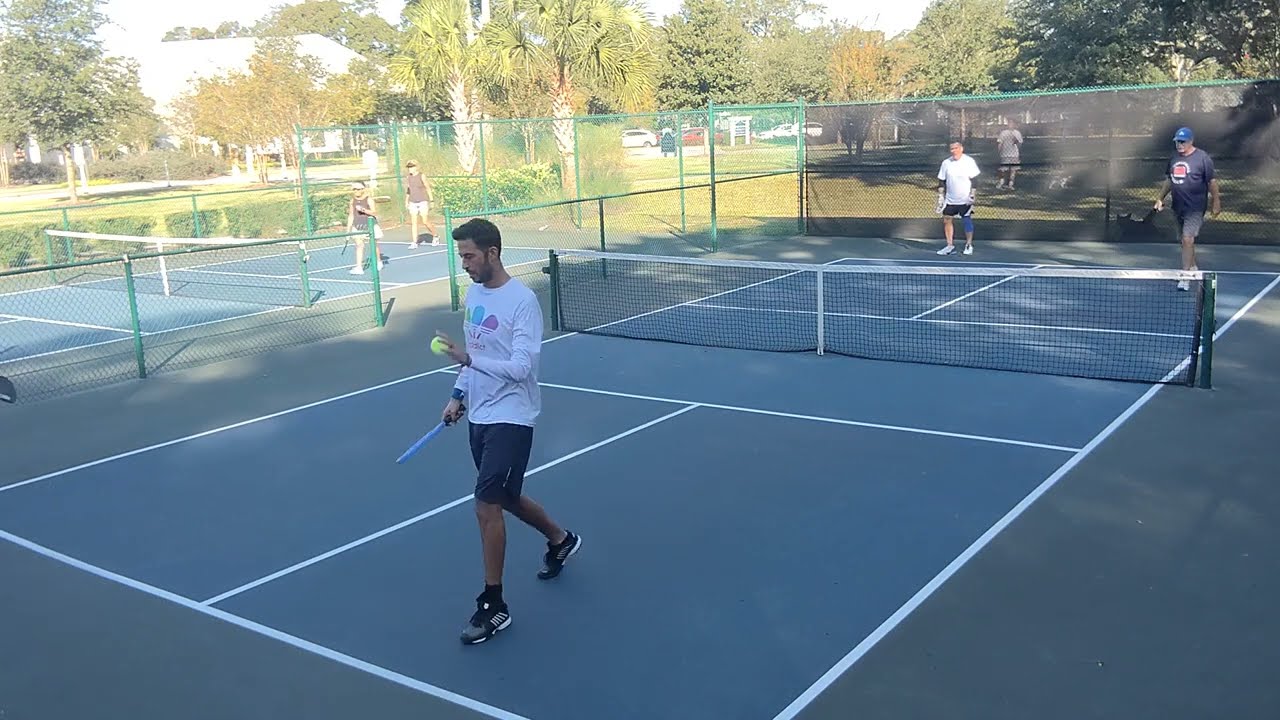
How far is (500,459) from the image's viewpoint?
5344mm

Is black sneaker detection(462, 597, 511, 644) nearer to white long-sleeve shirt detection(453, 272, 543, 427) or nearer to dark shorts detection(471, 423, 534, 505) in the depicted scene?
dark shorts detection(471, 423, 534, 505)

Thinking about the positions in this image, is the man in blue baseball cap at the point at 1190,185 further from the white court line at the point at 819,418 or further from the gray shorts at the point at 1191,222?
the white court line at the point at 819,418

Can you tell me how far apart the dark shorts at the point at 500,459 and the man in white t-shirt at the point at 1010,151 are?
16.4 meters

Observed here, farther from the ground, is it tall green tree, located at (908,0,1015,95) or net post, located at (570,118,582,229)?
tall green tree, located at (908,0,1015,95)

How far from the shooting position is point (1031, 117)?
1941 cm

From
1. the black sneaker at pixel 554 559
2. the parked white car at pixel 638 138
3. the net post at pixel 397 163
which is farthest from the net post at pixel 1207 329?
the net post at pixel 397 163

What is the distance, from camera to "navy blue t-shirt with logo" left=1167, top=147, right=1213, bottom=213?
12.7 meters

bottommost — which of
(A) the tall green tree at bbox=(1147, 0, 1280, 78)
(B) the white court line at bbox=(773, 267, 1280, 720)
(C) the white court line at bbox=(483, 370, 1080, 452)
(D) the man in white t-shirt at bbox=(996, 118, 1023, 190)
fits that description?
(B) the white court line at bbox=(773, 267, 1280, 720)

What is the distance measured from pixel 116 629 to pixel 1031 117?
58.3 feet

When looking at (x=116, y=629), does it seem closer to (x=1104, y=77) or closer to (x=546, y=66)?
(x=546, y=66)

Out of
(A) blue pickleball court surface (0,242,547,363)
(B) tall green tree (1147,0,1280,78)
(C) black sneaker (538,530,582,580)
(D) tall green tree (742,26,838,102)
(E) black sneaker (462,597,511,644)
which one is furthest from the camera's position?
(D) tall green tree (742,26,838,102)

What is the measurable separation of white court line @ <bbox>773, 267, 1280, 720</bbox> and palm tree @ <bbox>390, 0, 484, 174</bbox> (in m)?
20.8

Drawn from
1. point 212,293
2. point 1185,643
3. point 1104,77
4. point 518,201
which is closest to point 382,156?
point 518,201

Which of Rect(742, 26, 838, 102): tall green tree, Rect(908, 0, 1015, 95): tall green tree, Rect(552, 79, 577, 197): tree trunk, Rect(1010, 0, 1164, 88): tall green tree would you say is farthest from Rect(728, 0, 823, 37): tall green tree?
Rect(552, 79, 577, 197): tree trunk
